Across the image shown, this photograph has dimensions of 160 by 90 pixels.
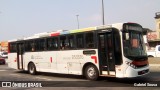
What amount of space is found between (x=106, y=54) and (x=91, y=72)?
1.57 m

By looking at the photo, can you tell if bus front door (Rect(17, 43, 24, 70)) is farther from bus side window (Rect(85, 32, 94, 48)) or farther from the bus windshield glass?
the bus windshield glass

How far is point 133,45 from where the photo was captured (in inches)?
564

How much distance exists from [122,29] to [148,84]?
9.46ft

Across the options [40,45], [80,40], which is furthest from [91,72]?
[40,45]

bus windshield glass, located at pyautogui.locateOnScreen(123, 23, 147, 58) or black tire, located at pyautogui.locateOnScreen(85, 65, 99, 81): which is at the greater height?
bus windshield glass, located at pyautogui.locateOnScreen(123, 23, 147, 58)

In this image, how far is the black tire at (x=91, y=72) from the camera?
50.7 feet

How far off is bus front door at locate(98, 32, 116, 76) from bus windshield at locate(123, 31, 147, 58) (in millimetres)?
734

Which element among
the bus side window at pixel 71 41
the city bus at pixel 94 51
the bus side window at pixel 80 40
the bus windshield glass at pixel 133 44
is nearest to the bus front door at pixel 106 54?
the city bus at pixel 94 51

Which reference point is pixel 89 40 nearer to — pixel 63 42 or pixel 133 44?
pixel 63 42

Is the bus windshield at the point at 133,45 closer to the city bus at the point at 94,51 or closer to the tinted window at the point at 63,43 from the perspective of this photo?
the city bus at the point at 94,51

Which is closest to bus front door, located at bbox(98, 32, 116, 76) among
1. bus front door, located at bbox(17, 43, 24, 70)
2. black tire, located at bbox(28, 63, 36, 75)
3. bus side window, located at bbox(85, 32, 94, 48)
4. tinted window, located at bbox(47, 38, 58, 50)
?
bus side window, located at bbox(85, 32, 94, 48)

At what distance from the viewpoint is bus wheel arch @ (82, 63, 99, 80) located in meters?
15.5

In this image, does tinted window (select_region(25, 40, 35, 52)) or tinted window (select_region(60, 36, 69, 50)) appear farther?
tinted window (select_region(25, 40, 35, 52))

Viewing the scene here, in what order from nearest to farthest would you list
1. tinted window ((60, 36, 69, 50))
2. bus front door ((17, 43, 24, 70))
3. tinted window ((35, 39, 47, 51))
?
tinted window ((60, 36, 69, 50)), tinted window ((35, 39, 47, 51)), bus front door ((17, 43, 24, 70))
